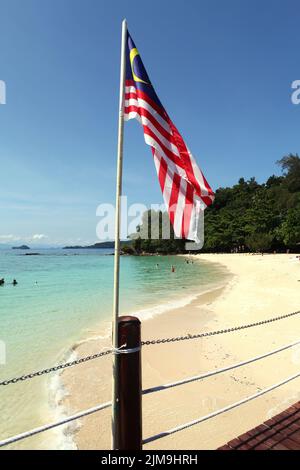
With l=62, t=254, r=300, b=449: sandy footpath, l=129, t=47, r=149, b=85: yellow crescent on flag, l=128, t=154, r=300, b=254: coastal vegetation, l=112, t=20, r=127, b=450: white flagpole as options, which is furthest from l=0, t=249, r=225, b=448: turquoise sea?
l=128, t=154, r=300, b=254: coastal vegetation

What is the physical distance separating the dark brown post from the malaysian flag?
1.62 meters

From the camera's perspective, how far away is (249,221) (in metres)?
87.5

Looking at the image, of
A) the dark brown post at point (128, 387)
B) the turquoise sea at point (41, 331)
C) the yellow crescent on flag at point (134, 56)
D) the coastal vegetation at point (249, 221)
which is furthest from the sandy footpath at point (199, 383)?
the coastal vegetation at point (249, 221)

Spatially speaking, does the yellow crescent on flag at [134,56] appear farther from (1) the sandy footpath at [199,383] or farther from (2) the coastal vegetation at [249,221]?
(2) the coastal vegetation at [249,221]

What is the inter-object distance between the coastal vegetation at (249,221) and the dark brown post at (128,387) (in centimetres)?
4813

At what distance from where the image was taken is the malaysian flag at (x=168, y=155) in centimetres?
383

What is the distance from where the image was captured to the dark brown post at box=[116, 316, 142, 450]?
287cm

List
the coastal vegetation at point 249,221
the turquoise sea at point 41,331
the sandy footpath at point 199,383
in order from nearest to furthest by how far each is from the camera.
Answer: the sandy footpath at point 199,383
the turquoise sea at point 41,331
the coastal vegetation at point 249,221

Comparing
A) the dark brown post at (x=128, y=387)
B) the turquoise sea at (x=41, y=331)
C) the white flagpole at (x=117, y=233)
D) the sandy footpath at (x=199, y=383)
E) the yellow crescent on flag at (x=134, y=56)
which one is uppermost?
the yellow crescent on flag at (x=134, y=56)

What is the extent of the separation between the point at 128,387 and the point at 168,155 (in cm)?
285

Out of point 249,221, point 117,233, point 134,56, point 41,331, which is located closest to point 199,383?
point 117,233
